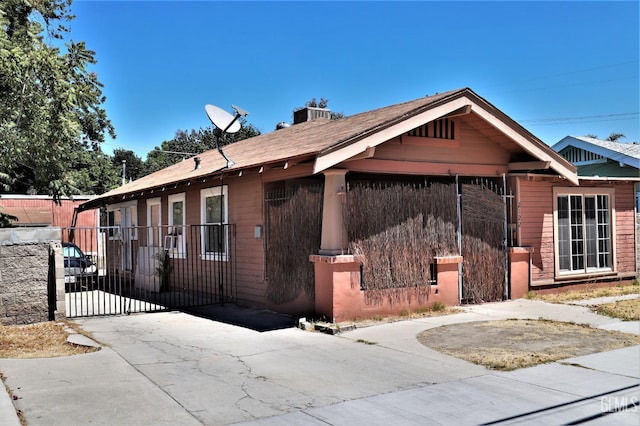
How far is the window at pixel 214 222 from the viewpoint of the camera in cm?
1309

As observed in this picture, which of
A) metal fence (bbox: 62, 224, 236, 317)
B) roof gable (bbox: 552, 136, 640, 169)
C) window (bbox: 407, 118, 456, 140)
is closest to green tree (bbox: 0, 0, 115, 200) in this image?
metal fence (bbox: 62, 224, 236, 317)

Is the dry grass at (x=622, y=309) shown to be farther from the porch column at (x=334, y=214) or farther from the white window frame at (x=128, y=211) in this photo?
the white window frame at (x=128, y=211)

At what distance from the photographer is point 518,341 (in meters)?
8.27

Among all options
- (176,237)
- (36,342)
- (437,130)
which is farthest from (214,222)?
(36,342)

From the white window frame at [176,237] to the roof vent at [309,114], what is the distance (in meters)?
4.63

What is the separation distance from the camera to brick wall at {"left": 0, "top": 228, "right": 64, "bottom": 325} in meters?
9.76

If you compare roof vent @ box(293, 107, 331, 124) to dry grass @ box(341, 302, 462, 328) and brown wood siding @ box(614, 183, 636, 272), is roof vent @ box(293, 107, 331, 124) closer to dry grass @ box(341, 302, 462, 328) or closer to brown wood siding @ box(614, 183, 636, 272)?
dry grass @ box(341, 302, 462, 328)

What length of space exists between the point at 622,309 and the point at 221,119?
29.9 ft

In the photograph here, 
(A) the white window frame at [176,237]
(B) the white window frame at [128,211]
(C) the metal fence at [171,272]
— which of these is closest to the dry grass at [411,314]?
(C) the metal fence at [171,272]

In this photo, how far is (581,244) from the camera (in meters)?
13.8

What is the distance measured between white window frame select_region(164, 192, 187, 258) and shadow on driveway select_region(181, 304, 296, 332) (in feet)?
10.1

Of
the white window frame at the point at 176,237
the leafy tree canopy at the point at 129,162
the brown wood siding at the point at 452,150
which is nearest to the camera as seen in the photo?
the brown wood siding at the point at 452,150

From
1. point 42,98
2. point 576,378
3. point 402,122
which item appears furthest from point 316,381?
point 42,98

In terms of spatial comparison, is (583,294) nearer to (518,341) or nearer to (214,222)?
(518,341)
